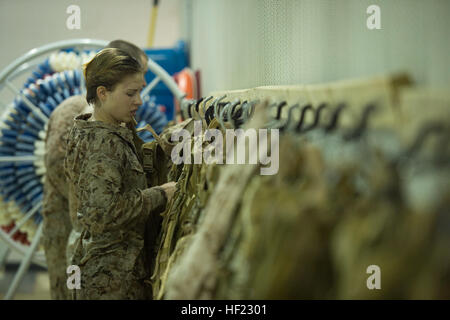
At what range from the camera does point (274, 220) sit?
27.6 inches

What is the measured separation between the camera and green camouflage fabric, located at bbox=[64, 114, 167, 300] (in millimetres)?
1304

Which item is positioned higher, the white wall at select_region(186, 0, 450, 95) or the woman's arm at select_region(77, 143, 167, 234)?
the white wall at select_region(186, 0, 450, 95)

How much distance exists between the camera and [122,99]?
1416mm

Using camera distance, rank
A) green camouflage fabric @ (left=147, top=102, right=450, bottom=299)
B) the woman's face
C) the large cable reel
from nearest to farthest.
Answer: green camouflage fabric @ (left=147, top=102, right=450, bottom=299) → the woman's face → the large cable reel

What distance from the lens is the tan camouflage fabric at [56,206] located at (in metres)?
2.37

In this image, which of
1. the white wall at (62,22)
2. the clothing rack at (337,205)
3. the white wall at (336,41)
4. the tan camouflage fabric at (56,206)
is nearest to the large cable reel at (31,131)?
the tan camouflage fabric at (56,206)

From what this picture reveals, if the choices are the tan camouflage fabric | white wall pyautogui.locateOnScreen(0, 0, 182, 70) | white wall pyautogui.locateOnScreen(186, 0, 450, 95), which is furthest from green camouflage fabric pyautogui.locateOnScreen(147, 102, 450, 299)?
white wall pyautogui.locateOnScreen(0, 0, 182, 70)

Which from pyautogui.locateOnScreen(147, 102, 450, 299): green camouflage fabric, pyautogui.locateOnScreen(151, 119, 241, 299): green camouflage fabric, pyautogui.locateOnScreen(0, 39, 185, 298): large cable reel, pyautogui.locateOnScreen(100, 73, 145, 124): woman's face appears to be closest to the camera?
pyautogui.locateOnScreen(147, 102, 450, 299): green camouflage fabric

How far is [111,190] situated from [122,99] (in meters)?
0.27

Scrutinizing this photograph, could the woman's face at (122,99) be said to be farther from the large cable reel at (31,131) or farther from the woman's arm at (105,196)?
the large cable reel at (31,131)

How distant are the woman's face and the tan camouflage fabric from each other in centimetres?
102

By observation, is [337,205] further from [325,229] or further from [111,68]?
[111,68]

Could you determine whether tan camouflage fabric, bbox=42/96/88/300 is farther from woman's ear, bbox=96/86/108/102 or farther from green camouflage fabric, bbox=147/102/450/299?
green camouflage fabric, bbox=147/102/450/299

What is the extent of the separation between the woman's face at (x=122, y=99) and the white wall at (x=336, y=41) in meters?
0.32
